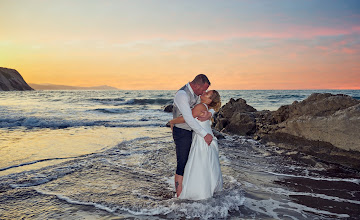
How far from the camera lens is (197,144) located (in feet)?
15.2

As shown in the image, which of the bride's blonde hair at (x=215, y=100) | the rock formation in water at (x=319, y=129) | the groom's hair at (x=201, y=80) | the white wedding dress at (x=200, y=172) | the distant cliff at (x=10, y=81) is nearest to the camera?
the groom's hair at (x=201, y=80)

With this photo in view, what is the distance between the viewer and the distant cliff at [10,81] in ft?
407

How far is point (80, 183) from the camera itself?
559cm

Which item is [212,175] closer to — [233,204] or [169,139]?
[233,204]

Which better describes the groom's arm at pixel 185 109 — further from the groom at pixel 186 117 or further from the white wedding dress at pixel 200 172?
the white wedding dress at pixel 200 172

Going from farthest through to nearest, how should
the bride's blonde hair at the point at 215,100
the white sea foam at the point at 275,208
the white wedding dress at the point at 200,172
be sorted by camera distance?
the white wedding dress at the point at 200,172, the bride's blonde hair at the point at 215,100, the white sea foam at the point at 275,208

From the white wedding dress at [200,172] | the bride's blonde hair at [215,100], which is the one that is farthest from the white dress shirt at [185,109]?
the bride's blonde hair at [215,100]

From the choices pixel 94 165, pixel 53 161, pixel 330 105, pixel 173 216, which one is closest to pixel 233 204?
pixel 173 216

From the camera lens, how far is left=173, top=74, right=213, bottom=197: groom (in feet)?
13.8

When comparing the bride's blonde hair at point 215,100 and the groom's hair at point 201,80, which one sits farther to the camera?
the bride's blonde hair at point 215,100

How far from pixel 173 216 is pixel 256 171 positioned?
10.6 ft

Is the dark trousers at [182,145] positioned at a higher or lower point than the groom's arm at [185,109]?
lower

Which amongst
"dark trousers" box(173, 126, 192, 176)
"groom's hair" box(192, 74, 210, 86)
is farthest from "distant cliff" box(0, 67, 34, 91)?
"groom's hair" box(192, 74, 210, 86)

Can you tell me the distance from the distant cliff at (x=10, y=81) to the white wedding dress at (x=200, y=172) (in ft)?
469
